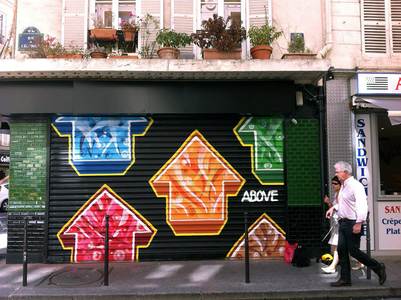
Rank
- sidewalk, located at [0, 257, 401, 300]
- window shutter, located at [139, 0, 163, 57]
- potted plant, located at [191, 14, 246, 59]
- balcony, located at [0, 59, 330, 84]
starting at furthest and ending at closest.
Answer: window shutter, located at [139, 0, 163, 57] → potted plant, located at [191, 14, 246, 59] → balcony, located at [0, 59, 330, 84] → sidewalk, located at [0, 257, 401, 300]

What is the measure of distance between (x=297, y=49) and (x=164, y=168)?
11.7 ft

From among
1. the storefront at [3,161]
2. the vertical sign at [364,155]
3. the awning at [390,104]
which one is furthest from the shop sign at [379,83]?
the storefront at [3,161]

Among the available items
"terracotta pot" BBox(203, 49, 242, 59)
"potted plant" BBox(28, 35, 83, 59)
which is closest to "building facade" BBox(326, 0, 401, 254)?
"terracotta pot" BBox(203, 49, 242, 59)

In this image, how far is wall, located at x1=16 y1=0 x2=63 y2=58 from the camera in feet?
29.2

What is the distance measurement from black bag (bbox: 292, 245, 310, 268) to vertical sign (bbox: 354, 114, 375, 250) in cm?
142

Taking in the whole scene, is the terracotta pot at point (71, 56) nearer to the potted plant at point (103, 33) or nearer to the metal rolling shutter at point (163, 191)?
the potted plant at point (103, 33)

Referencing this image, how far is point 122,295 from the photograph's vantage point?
639 cm

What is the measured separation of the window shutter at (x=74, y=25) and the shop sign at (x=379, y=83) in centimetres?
566

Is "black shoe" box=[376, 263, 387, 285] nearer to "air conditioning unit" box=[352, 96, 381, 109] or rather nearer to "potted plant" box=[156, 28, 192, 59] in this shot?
"air conditioning unit" box=[352, 96, 381, 109]

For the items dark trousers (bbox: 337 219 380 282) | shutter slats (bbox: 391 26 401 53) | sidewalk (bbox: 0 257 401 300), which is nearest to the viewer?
sidewalk (bbox: 0 257 401 300)

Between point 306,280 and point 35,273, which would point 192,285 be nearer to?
point 306,280

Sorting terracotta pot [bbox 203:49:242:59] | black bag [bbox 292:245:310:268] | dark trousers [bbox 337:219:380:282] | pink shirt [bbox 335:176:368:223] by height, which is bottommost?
black bag [bbox 292:245:310:268]

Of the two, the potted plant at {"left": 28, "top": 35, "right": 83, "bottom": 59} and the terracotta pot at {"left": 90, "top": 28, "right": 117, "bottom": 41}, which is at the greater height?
the terracotta pot at {"left": 90, "top": 28, "right": 117, "bottom": 41}

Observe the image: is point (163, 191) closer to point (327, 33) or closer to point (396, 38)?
point (327, 33)
